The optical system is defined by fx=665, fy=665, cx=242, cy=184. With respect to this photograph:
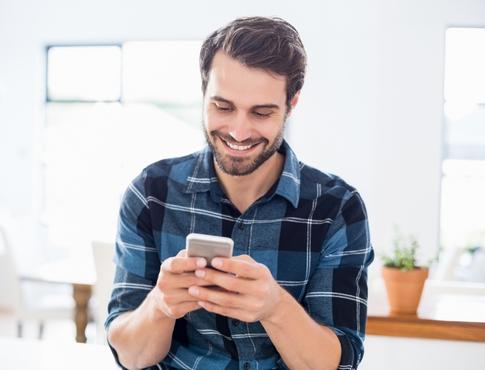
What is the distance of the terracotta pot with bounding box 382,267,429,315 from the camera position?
5.98ft

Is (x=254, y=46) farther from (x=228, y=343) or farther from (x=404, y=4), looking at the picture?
(x=404, y=4)

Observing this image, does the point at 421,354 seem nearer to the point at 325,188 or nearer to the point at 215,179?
the point at 325,188

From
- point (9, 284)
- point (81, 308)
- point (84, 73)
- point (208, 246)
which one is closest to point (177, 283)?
point (208, 246)

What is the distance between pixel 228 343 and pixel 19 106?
5.20 m

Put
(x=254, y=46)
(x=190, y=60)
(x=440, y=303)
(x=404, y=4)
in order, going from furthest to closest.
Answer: (x=190, y=60)
(x=404, y=4)
(x=440, y=303)
(x=254, y=46)

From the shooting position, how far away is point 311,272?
1.26 meters

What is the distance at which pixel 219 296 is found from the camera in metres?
0.98

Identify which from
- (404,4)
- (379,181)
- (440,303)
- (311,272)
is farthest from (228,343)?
(404,4)

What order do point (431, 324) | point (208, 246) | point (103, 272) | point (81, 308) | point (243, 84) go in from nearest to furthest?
point (208, 246) → point (243, 84) → point (431, 324) → point (103, 272) → point (81, 308)

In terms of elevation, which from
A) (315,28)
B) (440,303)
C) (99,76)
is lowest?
(440,303)

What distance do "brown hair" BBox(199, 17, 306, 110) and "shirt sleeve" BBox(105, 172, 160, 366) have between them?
259 mm

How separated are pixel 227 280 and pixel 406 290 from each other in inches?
39.7

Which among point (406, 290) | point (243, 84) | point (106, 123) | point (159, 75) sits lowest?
point (406, 290)

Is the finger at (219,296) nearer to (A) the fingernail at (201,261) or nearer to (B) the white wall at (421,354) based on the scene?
(A) the fingernail at (201,261)
